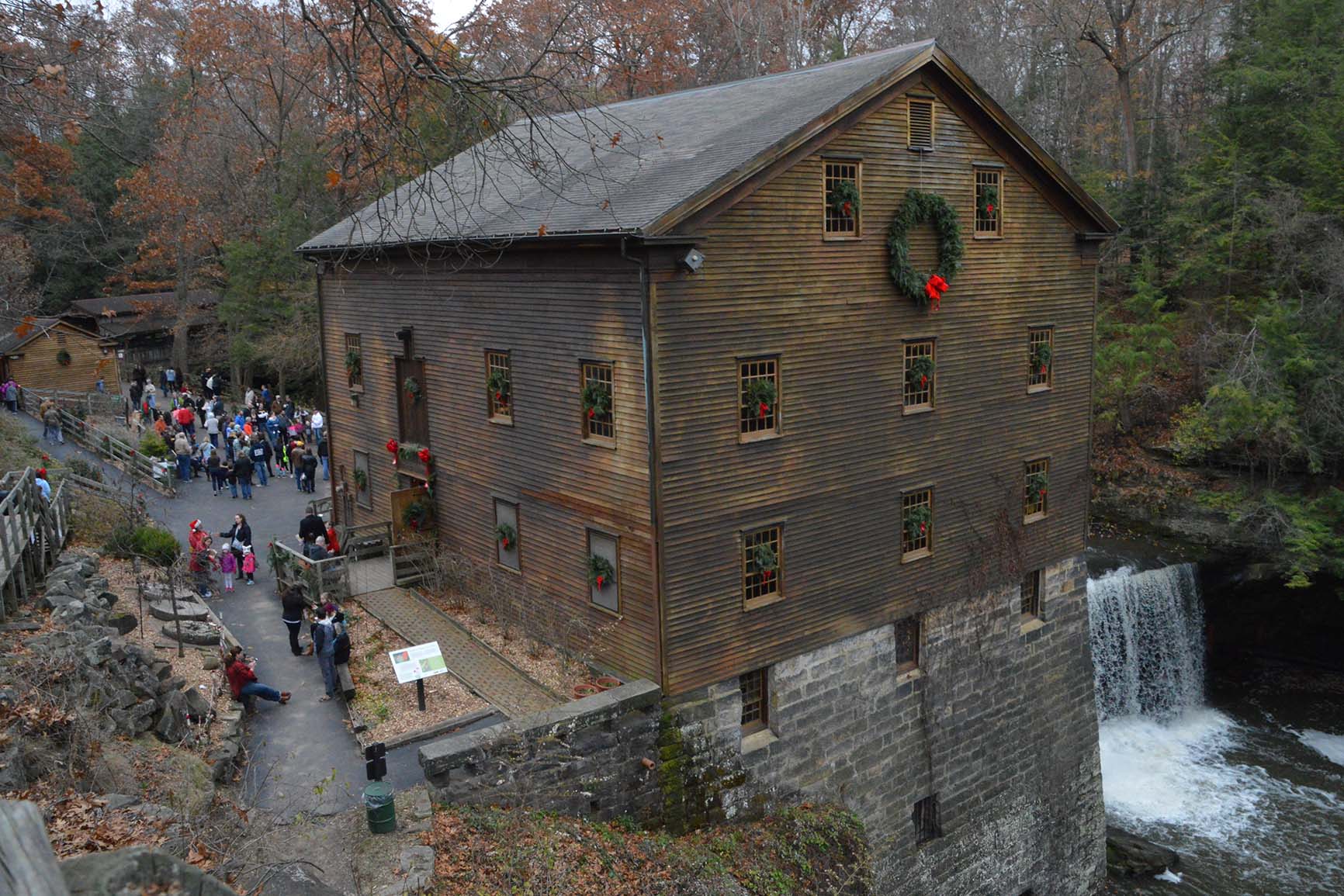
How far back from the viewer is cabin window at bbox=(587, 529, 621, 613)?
16969 millimetres

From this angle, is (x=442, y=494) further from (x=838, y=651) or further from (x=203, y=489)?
(x=203, y=489)

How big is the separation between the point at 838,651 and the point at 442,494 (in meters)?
8.82

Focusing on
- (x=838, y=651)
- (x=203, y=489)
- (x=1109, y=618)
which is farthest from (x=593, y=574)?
(x=203, y=489)

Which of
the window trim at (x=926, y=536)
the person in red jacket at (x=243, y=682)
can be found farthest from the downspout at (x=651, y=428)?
the person in red jacket at (x=243, y=682)

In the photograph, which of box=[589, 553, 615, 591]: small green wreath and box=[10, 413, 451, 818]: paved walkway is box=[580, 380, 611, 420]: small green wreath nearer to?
box=[589, 553, 615, 591]: small green wreath

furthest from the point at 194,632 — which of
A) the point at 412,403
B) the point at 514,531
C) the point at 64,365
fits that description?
the point at 64,365

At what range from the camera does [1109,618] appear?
28.2 metres

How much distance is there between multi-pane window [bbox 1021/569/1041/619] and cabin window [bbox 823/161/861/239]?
9.17 m

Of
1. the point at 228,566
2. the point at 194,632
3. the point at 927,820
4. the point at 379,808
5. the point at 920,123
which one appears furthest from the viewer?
the point at 228,566

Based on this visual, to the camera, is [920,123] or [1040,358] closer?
[920,123]

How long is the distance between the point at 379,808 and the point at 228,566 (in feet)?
38.7

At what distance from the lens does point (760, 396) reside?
16.6m

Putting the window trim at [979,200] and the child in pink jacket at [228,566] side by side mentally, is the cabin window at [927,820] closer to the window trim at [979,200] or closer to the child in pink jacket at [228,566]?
the window trim at [979,200]

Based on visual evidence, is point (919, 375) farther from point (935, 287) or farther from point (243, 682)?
point (243, 682)
